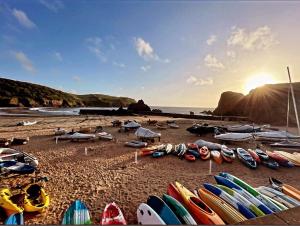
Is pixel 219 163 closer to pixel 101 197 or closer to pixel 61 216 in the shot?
pixel 101 197

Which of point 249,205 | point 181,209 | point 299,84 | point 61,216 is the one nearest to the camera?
point 181,209

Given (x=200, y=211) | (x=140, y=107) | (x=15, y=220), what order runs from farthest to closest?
(x=140, y=107)
(x=15, y=220)
(x=200, y=211)

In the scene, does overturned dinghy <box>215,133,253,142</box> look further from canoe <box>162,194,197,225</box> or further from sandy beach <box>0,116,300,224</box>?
canoe <box>162,194,197,225</box>

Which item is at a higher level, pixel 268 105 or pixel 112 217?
pixel 268 105

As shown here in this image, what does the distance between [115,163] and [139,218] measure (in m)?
8.06

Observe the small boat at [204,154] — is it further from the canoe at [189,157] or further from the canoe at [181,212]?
the canoe at [181,212]

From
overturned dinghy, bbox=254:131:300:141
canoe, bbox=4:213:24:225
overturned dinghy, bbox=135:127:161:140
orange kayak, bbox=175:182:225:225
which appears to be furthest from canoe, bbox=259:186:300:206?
overturned dinghy, bbox=254:131:300:141

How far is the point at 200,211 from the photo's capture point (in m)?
6.38

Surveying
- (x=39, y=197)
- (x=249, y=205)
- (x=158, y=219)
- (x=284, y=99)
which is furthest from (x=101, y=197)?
(x=284, y=99)

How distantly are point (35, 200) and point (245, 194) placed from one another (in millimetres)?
8136

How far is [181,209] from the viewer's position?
6.41m

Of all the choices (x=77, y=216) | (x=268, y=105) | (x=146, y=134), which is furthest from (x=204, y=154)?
(x=268, y=105)

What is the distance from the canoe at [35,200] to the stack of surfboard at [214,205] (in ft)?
12.6

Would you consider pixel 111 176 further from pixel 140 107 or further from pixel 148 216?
pixel 140 107
